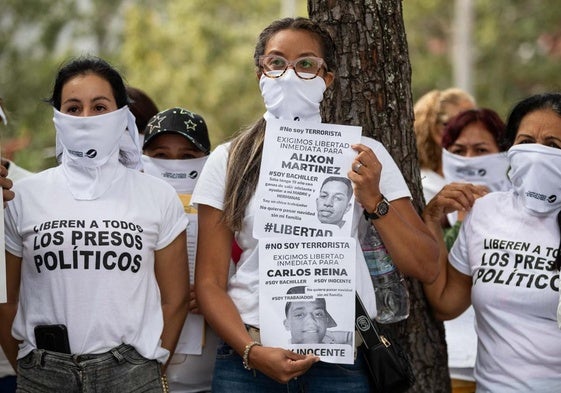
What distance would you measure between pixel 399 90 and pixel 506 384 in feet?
5.19

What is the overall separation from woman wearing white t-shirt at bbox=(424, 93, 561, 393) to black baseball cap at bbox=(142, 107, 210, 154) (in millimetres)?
1231

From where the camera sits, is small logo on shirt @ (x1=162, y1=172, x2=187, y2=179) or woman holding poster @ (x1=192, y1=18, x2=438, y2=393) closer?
woman holding poster @ (x1=192, y1=18, x2=438, y2=393)

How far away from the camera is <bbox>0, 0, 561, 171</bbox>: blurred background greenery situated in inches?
883

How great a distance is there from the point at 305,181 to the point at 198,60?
18.2m

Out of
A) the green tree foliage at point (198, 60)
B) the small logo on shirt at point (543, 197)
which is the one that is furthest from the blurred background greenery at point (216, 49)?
the small logo on shirt at point (543, 197)

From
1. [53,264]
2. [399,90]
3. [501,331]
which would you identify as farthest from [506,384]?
[53,264]

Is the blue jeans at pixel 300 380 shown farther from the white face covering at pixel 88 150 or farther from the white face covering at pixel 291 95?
the white face covering at pixel 291 95

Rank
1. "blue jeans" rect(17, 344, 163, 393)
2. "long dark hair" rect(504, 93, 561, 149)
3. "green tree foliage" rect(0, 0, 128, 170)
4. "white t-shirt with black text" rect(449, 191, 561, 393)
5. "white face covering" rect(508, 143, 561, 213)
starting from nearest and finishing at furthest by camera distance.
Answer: "blue jeans" rect(17, 344, 163, 393)
"white t-shirt with black text" rect(449, 191, 561, 393)
"white face covering" rect(508, 143, 561, 213)
"long dark hair" rect(504, 93, 561, 149)
"green tree foliage" rect(0, 0, 128, 170)

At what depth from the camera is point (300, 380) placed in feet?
14.1

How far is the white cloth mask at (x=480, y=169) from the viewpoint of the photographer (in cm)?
622

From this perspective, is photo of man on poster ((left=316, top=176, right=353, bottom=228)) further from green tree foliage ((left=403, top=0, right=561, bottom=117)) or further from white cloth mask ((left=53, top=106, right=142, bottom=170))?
green tree foliage ((left=403, top=0, right=561, bottom=117))

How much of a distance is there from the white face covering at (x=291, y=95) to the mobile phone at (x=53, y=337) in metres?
1.23

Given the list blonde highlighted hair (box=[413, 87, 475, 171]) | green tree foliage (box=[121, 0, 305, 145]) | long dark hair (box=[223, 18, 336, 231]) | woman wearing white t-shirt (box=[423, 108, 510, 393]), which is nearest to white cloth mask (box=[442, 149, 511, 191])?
woman wearing white t-shirt (box=[423, 108, 510, 393])

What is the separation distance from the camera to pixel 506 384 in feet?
15.3
